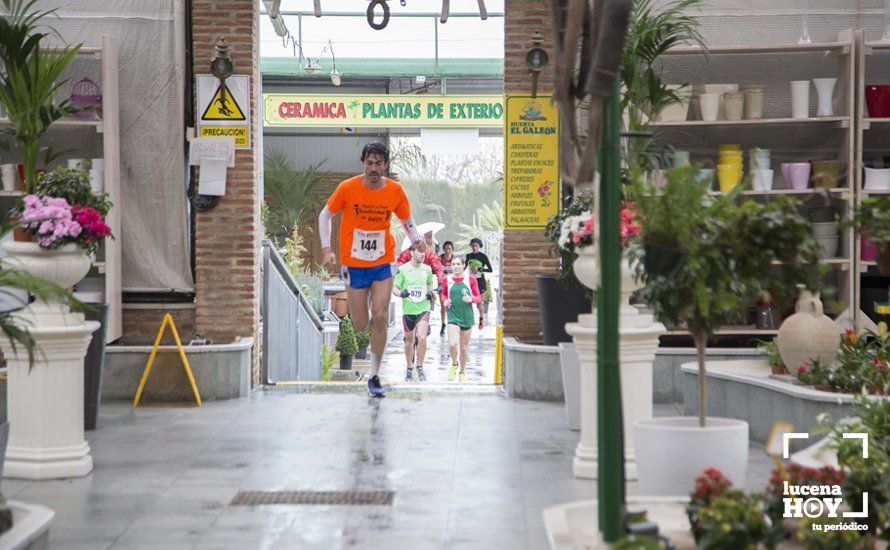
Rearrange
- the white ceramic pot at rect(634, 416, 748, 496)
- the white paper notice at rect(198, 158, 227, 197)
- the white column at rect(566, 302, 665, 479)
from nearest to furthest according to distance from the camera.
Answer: the white ceramic pot at rect(634, 416, 748, 496) < the white column at rect(566, 302, 665, 479) < the white paper notice at rect(198, 158, 227, 197)

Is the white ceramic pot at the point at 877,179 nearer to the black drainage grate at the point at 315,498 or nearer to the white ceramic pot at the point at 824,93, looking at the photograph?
the white ceramic pot at the point at 824,93

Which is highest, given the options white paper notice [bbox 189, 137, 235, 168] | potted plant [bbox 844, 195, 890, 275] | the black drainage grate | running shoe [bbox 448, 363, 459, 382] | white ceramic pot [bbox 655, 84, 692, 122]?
white ceramic pot [bbox 655, 84, 692, 122]

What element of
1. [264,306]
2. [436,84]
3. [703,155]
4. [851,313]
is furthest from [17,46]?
[436,84]

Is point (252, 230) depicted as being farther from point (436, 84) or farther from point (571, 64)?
point (436, 84)

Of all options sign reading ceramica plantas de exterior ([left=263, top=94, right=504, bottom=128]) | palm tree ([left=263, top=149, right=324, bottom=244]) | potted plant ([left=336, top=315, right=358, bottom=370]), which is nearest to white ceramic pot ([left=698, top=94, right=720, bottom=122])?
potted plant ([left=336, top=315, right=358, bottom=370])

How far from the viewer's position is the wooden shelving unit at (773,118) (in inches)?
332

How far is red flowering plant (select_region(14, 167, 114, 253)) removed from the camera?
5.93 meters

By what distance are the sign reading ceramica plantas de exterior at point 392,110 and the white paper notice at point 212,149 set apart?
9031mm

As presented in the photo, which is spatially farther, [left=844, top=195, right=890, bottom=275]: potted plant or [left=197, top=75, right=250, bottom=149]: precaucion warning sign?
[left=197, top=75, right=250, bottom=149]: precaucion warning sign

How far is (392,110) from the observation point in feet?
58.1

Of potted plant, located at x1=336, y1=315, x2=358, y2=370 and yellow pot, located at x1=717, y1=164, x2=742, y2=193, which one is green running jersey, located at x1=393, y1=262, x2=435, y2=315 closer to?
potted plant, located at x1=336, y1=315, x2=358, y2=370

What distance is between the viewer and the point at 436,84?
20250 mm

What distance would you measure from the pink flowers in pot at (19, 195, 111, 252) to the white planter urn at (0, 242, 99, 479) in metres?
0.10

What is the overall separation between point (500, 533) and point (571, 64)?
82.6 inches
